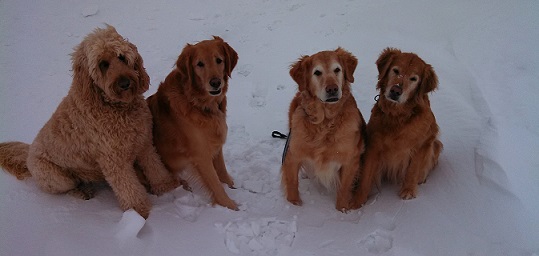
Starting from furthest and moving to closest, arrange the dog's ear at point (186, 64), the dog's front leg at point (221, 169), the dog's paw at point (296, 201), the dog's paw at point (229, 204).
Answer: the dog's front leg at point (221, 169) → the dog's paw at point (296, 201) → the dog's paw at point (229, 204) → the dog's ear at point (186, 64)

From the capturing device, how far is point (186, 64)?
300 cm

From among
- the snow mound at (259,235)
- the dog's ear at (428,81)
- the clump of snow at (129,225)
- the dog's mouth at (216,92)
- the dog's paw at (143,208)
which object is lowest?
the snow mound at (259,235)

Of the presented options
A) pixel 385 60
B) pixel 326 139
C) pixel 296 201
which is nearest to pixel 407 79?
pixel 385 60

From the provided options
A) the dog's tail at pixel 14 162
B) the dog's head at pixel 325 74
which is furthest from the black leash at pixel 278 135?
the dog's tail at pixel 14 162

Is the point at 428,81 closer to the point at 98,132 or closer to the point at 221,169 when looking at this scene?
the point at 221,169

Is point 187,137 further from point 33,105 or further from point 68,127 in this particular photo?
point 33,105

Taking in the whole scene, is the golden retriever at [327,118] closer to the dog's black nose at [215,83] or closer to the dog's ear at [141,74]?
the dog's black nose at [215,83]

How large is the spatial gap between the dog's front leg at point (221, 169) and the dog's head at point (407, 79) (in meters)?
1.87

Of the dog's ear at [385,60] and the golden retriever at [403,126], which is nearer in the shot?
the golden retriever at [403,126]

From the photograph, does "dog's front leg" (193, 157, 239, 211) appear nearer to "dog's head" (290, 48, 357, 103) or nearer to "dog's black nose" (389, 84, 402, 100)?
"dog's head" (290, 48, 357, 103)

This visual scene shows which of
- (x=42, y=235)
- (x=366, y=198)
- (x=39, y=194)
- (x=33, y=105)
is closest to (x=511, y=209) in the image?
(x=366, y=198)

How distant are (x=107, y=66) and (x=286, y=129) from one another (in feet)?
8.61

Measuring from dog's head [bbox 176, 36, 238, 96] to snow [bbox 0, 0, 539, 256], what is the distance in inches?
48.7

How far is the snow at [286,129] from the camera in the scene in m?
2.87
